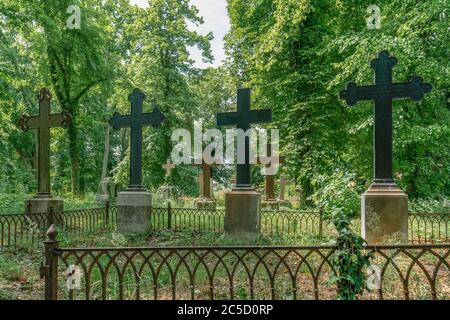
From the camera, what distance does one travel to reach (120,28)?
94.2 feet

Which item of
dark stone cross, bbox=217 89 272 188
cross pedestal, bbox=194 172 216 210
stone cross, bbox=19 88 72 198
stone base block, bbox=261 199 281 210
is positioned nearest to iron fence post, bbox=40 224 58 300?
dark stone cross, bbox=217 89 272 188

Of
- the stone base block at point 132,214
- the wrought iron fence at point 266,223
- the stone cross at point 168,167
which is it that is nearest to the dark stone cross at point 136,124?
the stone base block at point 132,214

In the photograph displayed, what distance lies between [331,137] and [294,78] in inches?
113

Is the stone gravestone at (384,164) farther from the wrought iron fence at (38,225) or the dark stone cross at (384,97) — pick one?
the wrought iron fence at (38,225)

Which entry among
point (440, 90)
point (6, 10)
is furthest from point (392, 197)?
point (6, 10)

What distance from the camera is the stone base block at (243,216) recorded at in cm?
884

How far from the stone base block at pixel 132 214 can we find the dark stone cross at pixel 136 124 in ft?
1.01

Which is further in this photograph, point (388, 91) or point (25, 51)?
point (25, 51)

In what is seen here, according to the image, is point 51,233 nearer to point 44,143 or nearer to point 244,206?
point 244,206

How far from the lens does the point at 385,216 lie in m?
7.57

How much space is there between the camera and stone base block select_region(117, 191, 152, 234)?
388 inches

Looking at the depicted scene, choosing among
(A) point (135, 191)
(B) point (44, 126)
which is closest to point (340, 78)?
(A) point (135, 191)
